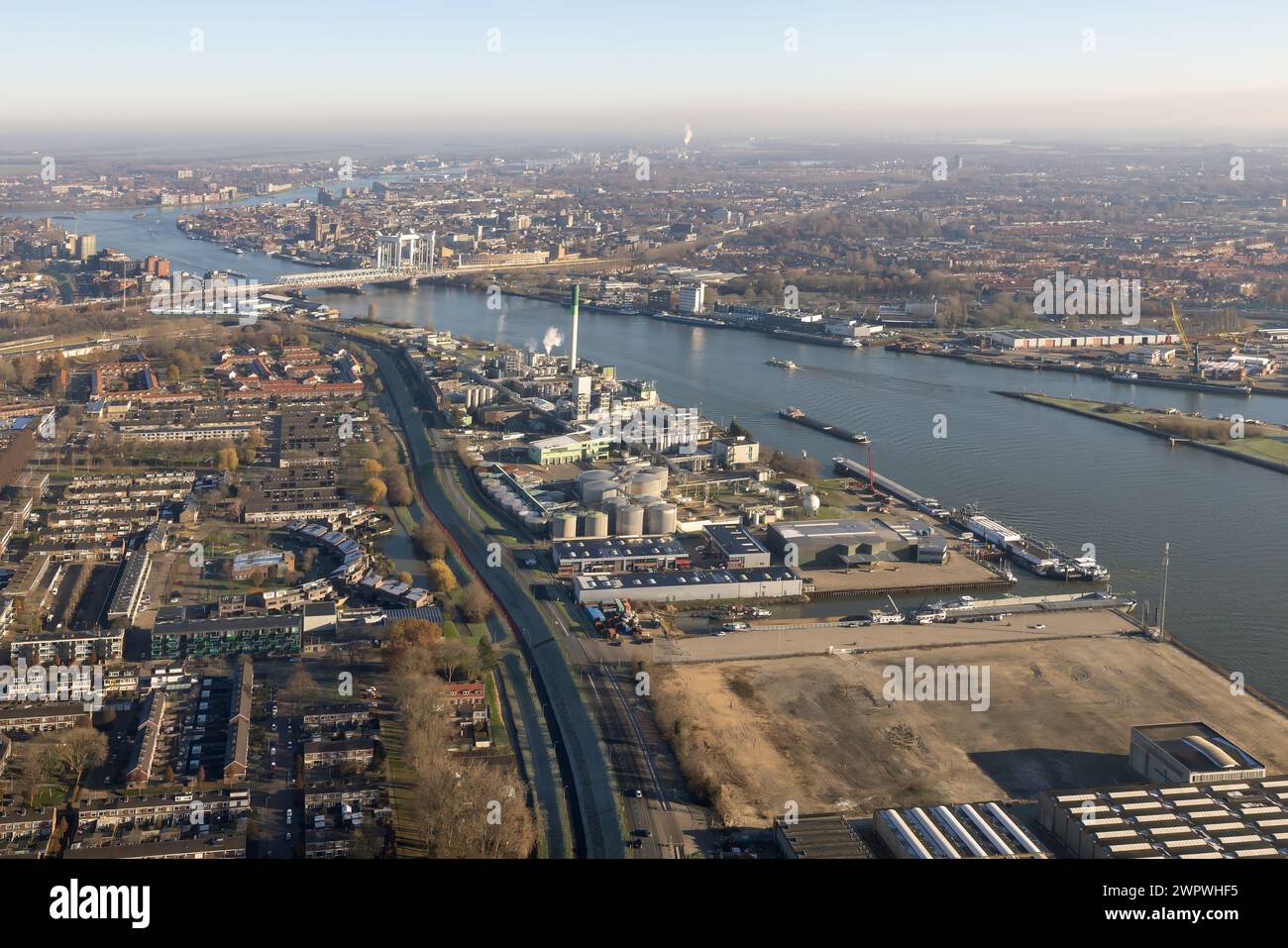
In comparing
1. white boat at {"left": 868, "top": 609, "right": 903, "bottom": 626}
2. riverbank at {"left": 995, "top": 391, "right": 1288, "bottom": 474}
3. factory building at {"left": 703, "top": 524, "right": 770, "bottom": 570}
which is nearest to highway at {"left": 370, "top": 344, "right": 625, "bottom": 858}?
factory building at {"left": 703, "top": 524, "right": 770, "bottom": 570}

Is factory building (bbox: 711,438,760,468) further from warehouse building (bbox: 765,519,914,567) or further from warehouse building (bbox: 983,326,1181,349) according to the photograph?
warehouse building (bbox: 983,326,1181,349)

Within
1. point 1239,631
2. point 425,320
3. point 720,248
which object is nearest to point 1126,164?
point 720,248

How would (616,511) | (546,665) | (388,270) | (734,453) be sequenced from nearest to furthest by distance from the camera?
(546,665) < (616,511) < (734,453) < (388,270)

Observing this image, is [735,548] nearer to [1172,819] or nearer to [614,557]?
[614,557]

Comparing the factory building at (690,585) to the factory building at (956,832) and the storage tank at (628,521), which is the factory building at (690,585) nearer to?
the storage tank at (628,521)

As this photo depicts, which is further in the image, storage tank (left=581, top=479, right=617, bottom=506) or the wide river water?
storage tank (left=581, top=479, right=617, bottom=506)

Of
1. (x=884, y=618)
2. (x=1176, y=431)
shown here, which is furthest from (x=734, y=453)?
(x=1176, y=431)

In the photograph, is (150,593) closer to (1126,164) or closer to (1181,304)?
(1181,304)
